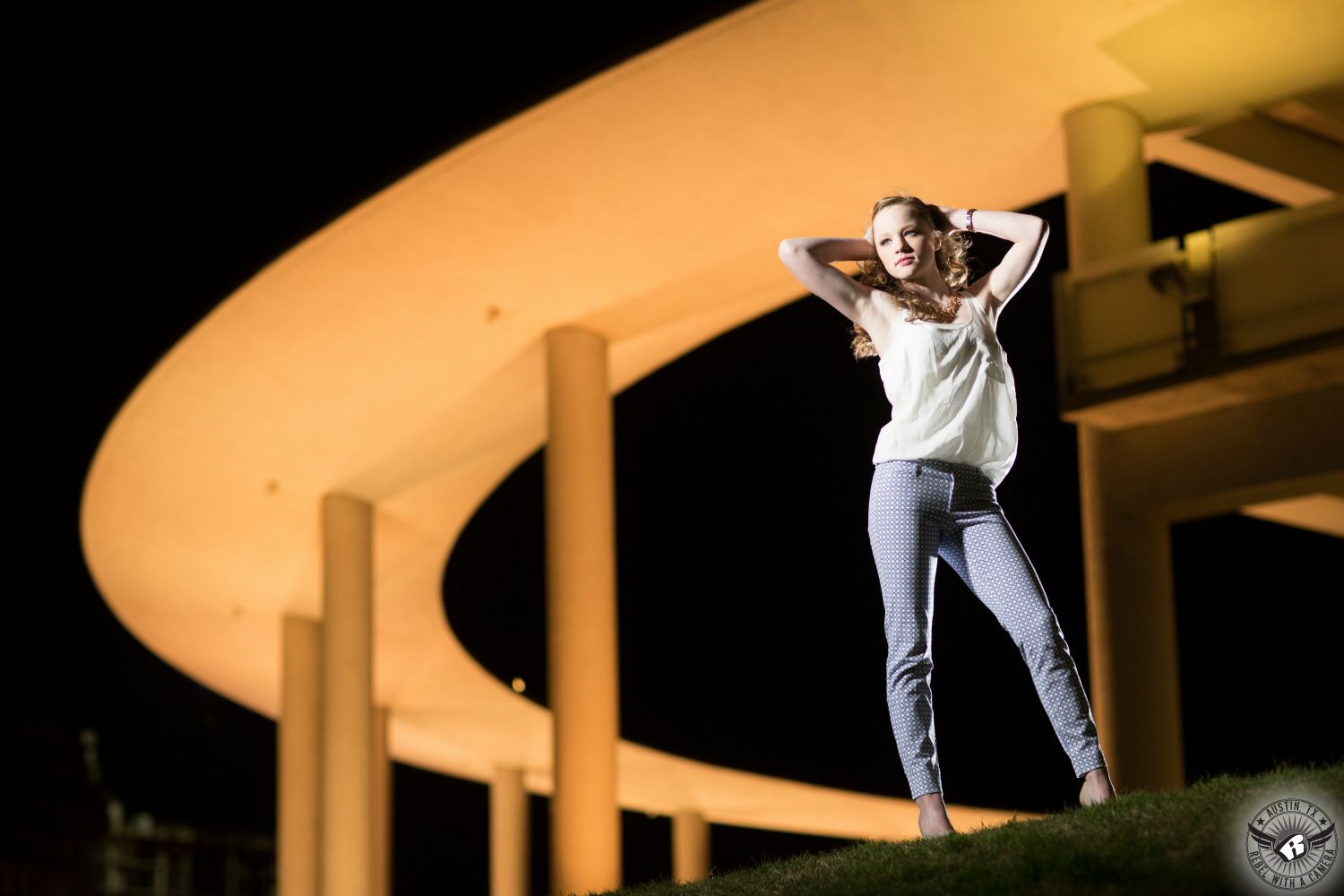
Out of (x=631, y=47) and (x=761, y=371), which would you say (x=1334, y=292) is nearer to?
(x=631, y=47)

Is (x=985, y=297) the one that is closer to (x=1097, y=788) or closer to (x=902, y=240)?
(x=902, y=240)

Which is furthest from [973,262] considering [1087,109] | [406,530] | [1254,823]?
[406,530]

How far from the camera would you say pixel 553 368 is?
18344 mm

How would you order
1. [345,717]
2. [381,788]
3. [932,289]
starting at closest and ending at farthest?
[932,289] → [345,717] → [381,788]

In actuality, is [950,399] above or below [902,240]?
below

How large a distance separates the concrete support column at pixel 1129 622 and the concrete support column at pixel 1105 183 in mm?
1583

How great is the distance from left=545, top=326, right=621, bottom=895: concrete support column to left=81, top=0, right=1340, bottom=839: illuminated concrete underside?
67cm

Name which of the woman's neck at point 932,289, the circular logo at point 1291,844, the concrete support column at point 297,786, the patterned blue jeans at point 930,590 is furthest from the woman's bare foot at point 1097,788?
the concrete support column at point 297,786

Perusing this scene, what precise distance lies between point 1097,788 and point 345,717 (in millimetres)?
17543

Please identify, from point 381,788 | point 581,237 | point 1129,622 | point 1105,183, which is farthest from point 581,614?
point 381,788

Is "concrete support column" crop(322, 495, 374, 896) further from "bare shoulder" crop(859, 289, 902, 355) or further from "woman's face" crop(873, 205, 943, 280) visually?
"woman's face" crop(873, 205, 943, 280)

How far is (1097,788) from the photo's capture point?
587 centimetres

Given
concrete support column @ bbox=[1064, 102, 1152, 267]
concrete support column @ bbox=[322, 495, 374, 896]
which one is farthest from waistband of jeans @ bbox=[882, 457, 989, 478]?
concrete support column @ bbox=[322, 495, 374, 896]

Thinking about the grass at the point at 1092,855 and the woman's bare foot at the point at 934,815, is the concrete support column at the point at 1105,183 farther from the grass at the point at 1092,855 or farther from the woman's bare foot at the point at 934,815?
the woman's bare foot at the point at 934,815
